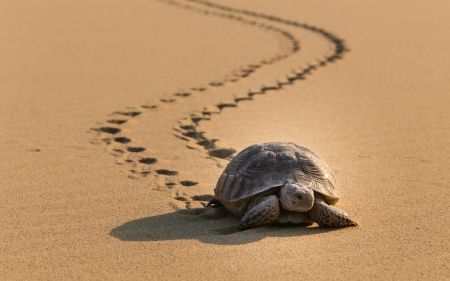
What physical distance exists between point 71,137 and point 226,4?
8.98 meters

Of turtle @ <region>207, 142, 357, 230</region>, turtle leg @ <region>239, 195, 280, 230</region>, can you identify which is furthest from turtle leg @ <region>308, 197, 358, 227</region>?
turtle leg @ <region>239, 195, 280, 230</region>

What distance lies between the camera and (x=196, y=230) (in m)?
4.44

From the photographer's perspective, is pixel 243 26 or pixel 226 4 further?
pixel 226 4

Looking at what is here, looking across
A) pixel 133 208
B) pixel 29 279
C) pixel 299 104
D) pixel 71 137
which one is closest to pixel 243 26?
pixel 299 104

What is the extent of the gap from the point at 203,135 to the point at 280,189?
2196 millimetres

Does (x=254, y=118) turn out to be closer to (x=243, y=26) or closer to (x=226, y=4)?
(x=243, y=26)

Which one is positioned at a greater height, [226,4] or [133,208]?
[226,4]

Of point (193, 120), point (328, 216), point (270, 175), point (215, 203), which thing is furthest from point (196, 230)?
point (193, 120)

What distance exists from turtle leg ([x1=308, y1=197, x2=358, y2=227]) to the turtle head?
0.24 feet

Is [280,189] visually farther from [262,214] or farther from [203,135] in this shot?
[203,135]

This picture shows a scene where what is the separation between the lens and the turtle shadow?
429cm

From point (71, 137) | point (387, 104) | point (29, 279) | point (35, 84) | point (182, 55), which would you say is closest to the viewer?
point (29, 279)

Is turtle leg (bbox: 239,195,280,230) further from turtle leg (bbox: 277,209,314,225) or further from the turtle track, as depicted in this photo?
the turtle track

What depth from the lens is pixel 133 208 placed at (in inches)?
190
